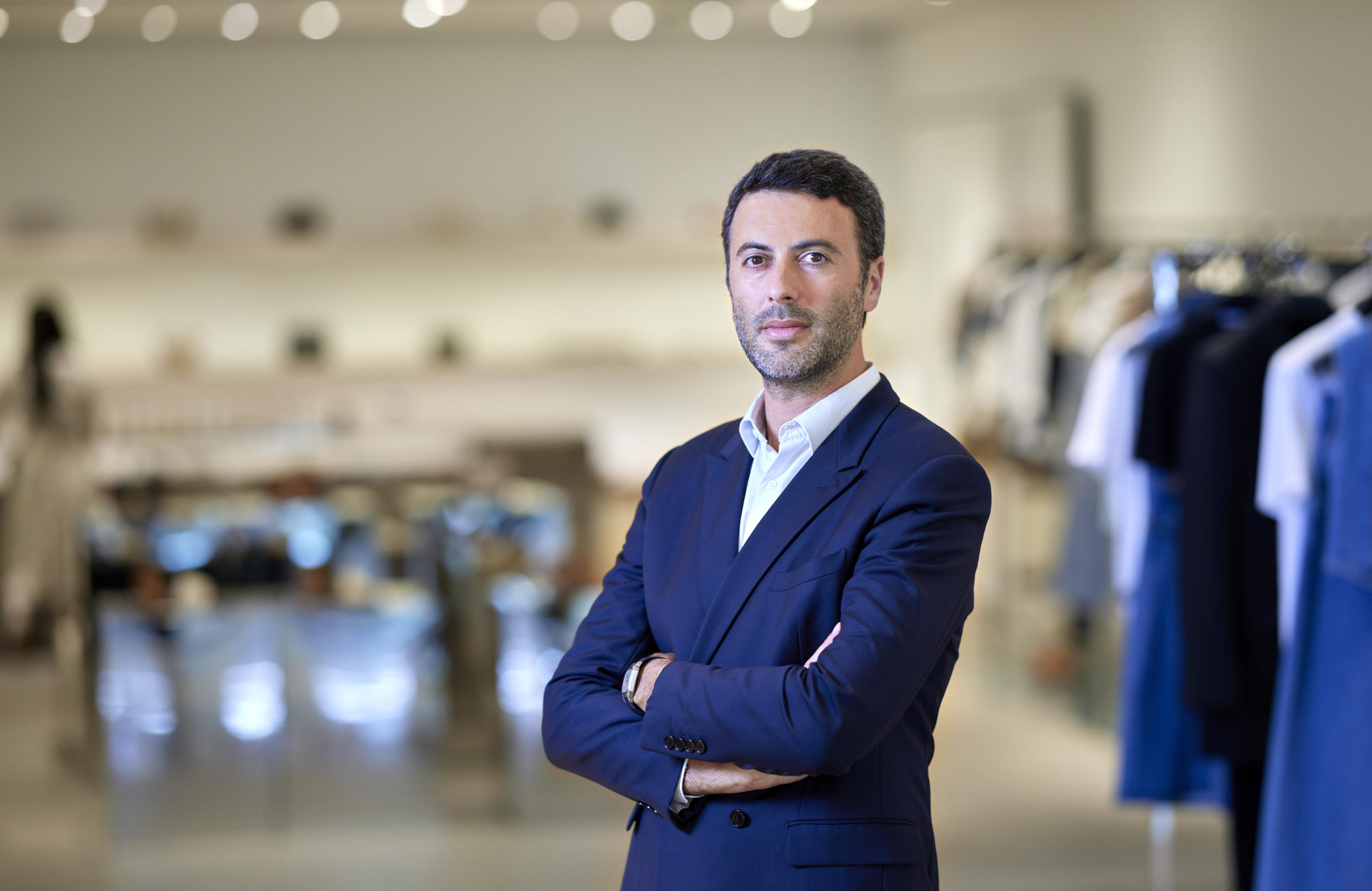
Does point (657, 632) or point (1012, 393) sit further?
point (1012, 393)

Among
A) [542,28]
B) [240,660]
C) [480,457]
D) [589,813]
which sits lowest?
[589,813]

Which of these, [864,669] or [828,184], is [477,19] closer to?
[828,184]

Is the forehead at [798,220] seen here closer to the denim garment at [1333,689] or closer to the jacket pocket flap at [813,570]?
the jacket pocket flap at [813,570]

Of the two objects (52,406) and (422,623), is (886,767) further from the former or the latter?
(52,406)

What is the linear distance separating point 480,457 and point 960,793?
2.43m

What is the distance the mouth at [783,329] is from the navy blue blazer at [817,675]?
11 centimetres

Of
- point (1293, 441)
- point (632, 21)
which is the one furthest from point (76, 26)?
point (1293, 441)

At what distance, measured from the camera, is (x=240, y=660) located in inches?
165

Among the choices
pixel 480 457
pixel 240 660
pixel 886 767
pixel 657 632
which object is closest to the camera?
pixel 886 767

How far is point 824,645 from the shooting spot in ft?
4.26

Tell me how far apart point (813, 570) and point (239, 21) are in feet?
21.3

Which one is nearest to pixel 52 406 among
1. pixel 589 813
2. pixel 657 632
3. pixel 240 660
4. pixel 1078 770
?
pixel 240 660

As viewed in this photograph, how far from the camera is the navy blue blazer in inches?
49.2

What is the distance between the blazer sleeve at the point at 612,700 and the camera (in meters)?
1.35
